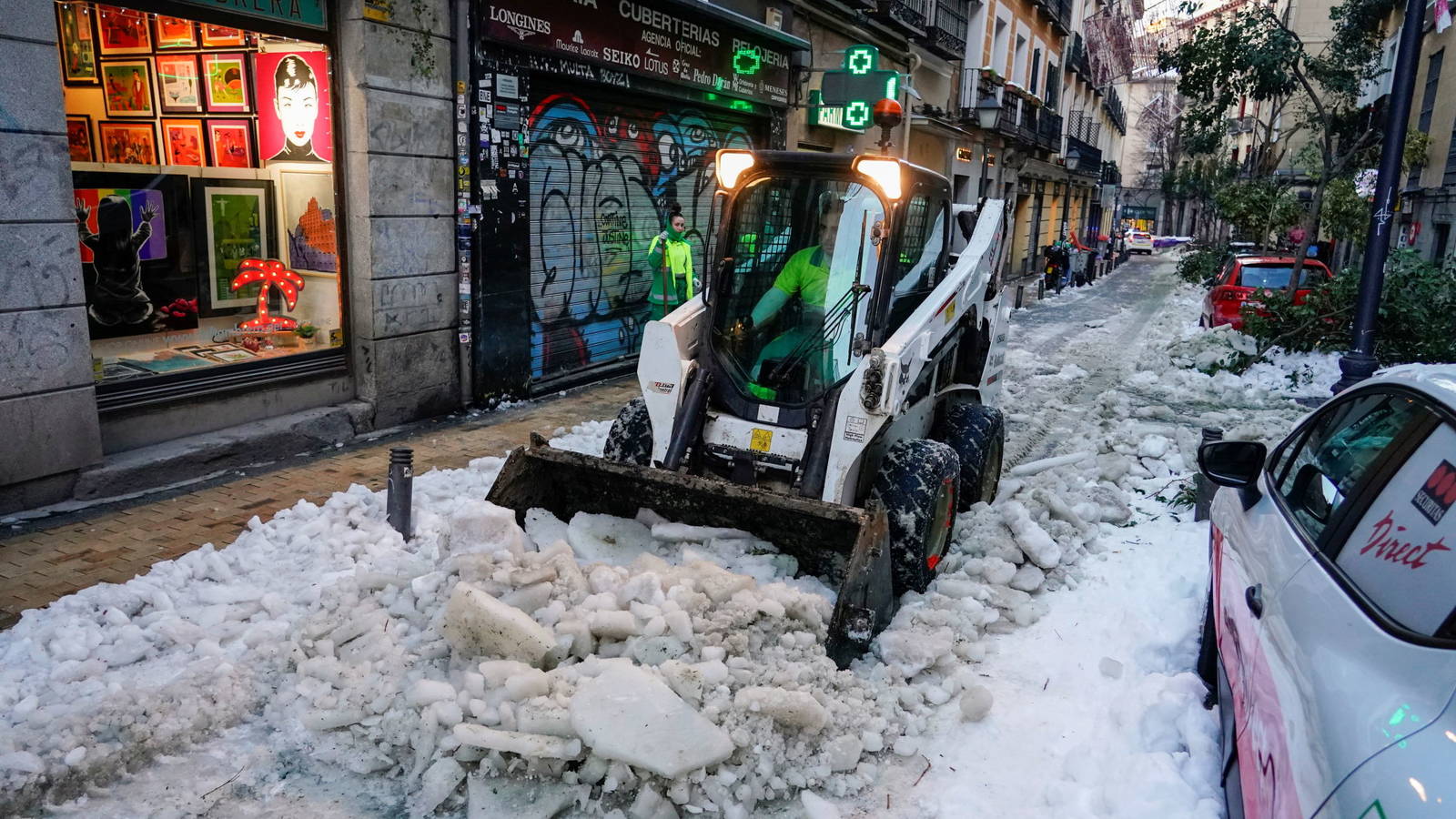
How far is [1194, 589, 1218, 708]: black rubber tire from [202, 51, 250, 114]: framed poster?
7.34 meters

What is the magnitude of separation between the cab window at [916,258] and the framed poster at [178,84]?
533cm

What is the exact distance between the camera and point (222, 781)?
11.4 feet

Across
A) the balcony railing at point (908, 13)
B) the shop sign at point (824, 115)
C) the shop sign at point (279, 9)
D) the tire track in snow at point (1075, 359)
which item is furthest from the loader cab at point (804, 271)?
the balcony railing at point (908, 13)

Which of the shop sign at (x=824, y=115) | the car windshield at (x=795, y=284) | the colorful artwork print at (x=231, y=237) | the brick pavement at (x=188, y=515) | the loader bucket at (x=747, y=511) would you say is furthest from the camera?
the shop sign at (x=824, y=115)

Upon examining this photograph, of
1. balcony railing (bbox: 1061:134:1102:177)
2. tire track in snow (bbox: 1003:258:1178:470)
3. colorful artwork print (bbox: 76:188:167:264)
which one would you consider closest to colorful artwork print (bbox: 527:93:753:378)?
colorful artwork print (bbox: 76:188:167:264)

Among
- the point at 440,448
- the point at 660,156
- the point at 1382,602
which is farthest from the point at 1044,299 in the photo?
the point at 1382,602

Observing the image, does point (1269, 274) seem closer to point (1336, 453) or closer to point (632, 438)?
point (632, 438)

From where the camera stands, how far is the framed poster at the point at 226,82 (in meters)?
7.13

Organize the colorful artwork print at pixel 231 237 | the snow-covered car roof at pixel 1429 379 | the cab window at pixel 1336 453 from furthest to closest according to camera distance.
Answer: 1. the colorful artwork print at pixel 231 237
2. the cab window at pixel 1336 453
3. the snow-covered car roof at pixel 1429 379

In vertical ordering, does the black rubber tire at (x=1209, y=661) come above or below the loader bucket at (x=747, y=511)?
below

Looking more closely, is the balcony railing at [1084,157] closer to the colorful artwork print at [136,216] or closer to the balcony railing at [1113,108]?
the balcony railing at [1113,108]

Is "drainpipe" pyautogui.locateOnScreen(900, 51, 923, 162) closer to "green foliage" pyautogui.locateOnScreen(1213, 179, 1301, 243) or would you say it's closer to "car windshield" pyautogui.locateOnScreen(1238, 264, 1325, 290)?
"car windshield" pyautogui.locateOnScreen(1238, 264, 1325, 290)

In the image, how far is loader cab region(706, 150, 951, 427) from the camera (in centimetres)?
525

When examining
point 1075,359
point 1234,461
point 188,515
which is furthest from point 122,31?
point 1075,359
